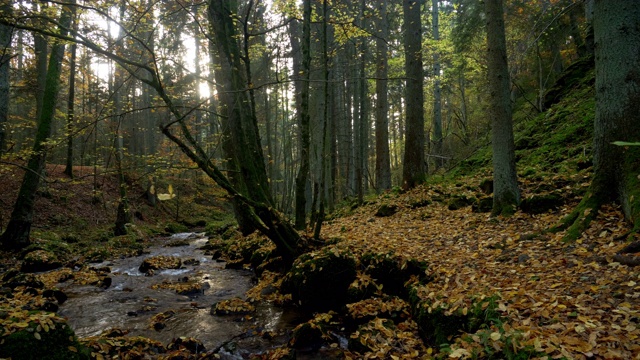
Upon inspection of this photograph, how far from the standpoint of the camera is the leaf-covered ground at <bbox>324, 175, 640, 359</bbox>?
2.96m

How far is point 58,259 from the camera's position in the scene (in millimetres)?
9977

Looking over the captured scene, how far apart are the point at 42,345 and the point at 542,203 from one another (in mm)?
7602

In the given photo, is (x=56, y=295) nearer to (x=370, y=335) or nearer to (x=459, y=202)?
(x=370, y=335)

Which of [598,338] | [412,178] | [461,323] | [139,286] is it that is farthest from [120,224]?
[598,338]

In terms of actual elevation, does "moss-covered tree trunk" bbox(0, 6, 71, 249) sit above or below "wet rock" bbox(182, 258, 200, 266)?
above

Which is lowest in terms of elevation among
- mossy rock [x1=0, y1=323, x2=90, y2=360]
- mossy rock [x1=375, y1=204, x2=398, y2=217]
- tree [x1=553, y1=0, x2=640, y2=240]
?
mossy rock [x1=0, y1=323, x2=90, y2=360]

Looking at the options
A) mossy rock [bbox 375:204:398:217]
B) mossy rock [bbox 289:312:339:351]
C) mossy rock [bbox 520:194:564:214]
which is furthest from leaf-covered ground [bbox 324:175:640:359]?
mossy rock [bbox 375:204:398:217]

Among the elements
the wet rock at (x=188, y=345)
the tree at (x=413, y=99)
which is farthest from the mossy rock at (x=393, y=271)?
the tree at (x=413, y=99)

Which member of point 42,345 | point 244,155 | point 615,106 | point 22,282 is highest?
point 615,106

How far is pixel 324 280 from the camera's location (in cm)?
595

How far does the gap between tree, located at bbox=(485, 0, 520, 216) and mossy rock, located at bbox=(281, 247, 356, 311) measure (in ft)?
11.3

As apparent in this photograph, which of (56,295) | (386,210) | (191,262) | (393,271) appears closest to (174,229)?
(191,262)

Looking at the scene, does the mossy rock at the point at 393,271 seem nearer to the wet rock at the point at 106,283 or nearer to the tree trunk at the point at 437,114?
the wet rock at the point at 106,283

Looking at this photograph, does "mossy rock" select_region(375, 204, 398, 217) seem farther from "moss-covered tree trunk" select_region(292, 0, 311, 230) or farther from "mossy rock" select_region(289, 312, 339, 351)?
"mossy rock" select_region(289, 312, 339, 351)
